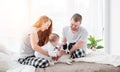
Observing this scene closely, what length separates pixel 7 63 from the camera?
6.50ft

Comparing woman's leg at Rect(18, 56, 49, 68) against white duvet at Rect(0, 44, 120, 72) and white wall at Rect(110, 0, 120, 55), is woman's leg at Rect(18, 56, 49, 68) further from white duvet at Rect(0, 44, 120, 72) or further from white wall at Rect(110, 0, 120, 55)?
white wall at Rect(110, 0, 120, 55)

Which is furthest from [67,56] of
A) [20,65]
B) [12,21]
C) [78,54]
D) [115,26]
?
[115,26]

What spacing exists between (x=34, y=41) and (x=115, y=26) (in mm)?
1761

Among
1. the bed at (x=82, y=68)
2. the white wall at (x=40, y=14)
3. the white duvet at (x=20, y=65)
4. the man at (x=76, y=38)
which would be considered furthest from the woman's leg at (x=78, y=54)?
the white wall at (x=40, y=14)

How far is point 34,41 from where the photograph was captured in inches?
83.7

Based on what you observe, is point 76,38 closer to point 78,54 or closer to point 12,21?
point 78,54

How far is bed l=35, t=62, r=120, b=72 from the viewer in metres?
1.93

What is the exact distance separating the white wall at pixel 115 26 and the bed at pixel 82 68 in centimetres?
145

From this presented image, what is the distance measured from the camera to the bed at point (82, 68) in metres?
1.93

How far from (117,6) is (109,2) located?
177 millimetres

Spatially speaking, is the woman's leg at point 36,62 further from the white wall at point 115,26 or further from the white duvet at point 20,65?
the white wall at point 115,26

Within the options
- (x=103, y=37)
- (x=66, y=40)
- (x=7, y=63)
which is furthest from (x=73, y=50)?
(x=103, y=37)

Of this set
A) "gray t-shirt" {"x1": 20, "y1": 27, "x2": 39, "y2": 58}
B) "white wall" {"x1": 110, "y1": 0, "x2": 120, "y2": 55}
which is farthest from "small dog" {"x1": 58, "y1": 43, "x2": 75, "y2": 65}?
"white wall" {"x1": 110, "y1": 0, "x2": 120, "y2": 55}

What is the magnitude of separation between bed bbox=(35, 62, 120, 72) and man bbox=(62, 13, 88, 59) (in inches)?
11.1
